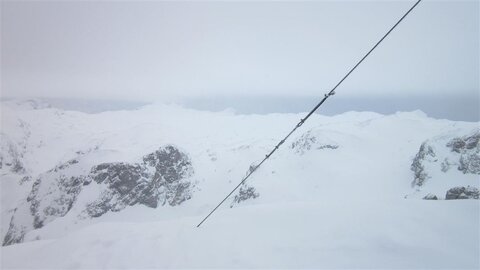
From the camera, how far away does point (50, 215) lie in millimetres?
61750

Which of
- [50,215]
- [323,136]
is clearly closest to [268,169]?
[323,136]

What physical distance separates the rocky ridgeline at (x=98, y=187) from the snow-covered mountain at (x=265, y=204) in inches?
9.4

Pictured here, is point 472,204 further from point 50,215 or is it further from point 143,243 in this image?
point 50,215

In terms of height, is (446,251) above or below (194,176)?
above

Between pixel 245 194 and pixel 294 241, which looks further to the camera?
pixel 245 194

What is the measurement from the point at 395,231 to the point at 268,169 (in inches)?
3082

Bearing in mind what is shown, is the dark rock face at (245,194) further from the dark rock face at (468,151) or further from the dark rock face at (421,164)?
the dark rock face at (468,151)

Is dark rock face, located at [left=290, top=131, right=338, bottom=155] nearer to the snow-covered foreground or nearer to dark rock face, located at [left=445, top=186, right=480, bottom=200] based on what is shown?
dark rock face, located at [left=445, top=186, right=480, bottom=200]

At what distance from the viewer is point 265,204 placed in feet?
27.9

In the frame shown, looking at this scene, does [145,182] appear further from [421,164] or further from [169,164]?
[421,164]

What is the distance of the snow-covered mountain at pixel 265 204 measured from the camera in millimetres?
5621

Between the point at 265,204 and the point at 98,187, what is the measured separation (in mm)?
64799

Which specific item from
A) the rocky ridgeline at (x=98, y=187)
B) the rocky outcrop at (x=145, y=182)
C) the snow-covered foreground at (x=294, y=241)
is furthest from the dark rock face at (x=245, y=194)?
the snow-covered foreground at (x=294, y=241)

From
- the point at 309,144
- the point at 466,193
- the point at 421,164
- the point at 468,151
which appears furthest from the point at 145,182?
the point at 466,193
